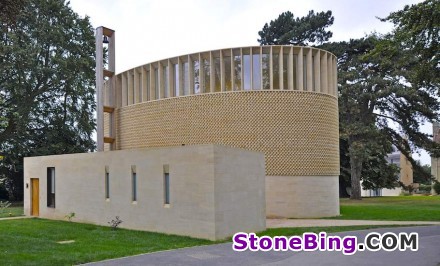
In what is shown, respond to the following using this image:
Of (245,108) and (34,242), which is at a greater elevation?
(245,108)

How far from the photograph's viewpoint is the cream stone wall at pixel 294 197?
23.8 metres

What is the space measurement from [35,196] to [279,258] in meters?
16.8

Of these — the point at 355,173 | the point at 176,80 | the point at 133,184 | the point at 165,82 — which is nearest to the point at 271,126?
the point at 176,80

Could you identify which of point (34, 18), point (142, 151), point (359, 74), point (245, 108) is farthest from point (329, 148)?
point (34, 18)

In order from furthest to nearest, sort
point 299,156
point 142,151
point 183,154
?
1. point 299,156
2. point 142,151
3. point 183,154

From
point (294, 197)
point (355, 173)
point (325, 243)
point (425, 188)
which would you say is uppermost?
point (355, 173)

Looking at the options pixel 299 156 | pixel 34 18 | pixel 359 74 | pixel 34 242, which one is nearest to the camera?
pixel 34 242

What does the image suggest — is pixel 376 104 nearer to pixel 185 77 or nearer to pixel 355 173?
pixel 355 173

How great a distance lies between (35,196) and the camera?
25.3m

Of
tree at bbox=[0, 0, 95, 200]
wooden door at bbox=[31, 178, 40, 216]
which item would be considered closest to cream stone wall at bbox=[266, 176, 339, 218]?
wooden door at bbox=[31, 178, 40, 216]

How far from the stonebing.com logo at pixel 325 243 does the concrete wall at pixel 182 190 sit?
42.4 inches

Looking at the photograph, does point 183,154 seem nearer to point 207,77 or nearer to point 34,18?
point 207,77

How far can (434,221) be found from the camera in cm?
2091

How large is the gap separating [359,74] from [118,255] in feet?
98.9
